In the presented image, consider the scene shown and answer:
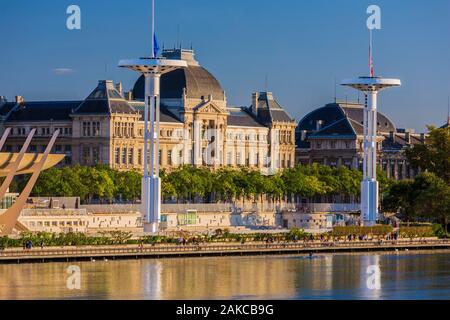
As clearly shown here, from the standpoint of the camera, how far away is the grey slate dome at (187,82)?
184750 mm

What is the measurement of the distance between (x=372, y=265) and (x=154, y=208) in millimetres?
24630

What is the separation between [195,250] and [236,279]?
1938 cm

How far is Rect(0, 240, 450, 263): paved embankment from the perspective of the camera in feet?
408

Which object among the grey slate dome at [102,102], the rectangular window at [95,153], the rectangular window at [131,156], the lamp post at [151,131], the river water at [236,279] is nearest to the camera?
the river water at [236,279]

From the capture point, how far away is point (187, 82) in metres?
185

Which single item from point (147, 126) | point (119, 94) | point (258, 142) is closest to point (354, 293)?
point (147, 126)

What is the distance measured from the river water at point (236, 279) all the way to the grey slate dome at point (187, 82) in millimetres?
53555

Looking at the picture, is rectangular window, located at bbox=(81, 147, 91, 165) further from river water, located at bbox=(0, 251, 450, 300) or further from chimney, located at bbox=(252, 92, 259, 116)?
river water, located at bbox=(0, 251, 450, 300)

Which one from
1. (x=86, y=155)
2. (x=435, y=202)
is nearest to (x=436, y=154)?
(x=435, y=202)

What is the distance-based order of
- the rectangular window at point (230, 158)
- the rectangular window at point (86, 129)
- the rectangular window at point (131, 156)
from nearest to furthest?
the rectangular window at point (86, 129) → the rectangular window at point (131, 156) → the rectangular window at point (230, 158)

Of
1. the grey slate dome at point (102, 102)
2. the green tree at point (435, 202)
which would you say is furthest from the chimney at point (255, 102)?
the green tree at point (435, 202)

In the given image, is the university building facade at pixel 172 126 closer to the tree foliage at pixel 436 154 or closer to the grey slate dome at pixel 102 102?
the grey slate dome at pixel 102 102

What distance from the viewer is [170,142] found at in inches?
7146

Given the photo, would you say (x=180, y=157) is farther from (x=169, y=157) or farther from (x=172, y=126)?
(x=172, y=126)
